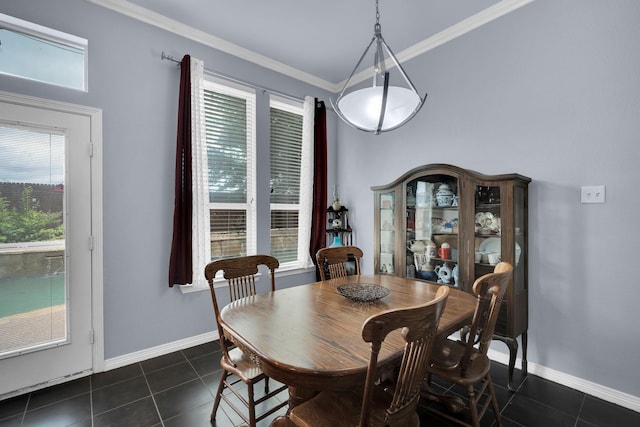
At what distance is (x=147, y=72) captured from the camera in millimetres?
2520

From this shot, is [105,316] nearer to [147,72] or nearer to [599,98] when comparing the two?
[147,72]

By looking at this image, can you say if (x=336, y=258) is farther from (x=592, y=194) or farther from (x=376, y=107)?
(x=592, y=194)

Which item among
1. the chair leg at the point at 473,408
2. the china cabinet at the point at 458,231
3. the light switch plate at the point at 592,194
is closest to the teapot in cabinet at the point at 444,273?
the china cabinet at the point at 458,231

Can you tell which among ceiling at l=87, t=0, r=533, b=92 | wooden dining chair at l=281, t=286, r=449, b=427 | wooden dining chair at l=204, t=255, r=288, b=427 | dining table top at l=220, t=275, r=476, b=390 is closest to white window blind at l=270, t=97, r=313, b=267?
ceiling at l=87, t=0, r=533, b=92

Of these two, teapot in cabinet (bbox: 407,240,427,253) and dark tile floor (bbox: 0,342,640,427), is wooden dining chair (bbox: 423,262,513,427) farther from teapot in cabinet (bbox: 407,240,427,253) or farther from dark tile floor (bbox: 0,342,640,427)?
teapot in cabinet (bbox: 407,240,427,253)

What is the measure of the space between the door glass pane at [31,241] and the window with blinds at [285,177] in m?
1.86

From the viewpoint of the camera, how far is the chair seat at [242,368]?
4.93 feet

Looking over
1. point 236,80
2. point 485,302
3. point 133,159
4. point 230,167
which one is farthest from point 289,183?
point 485,302

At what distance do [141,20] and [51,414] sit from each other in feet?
9.64

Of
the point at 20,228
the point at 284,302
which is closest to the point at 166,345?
the point at 20,228

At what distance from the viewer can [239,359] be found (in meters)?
1.70

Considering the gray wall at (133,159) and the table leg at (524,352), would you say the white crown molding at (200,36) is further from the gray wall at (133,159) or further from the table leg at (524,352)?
the table leg at (524,352)

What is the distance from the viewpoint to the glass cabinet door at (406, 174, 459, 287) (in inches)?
100.0

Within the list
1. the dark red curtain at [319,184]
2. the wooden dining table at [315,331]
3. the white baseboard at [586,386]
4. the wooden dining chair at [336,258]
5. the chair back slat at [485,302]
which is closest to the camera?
the wooden dining table at [315,331]
